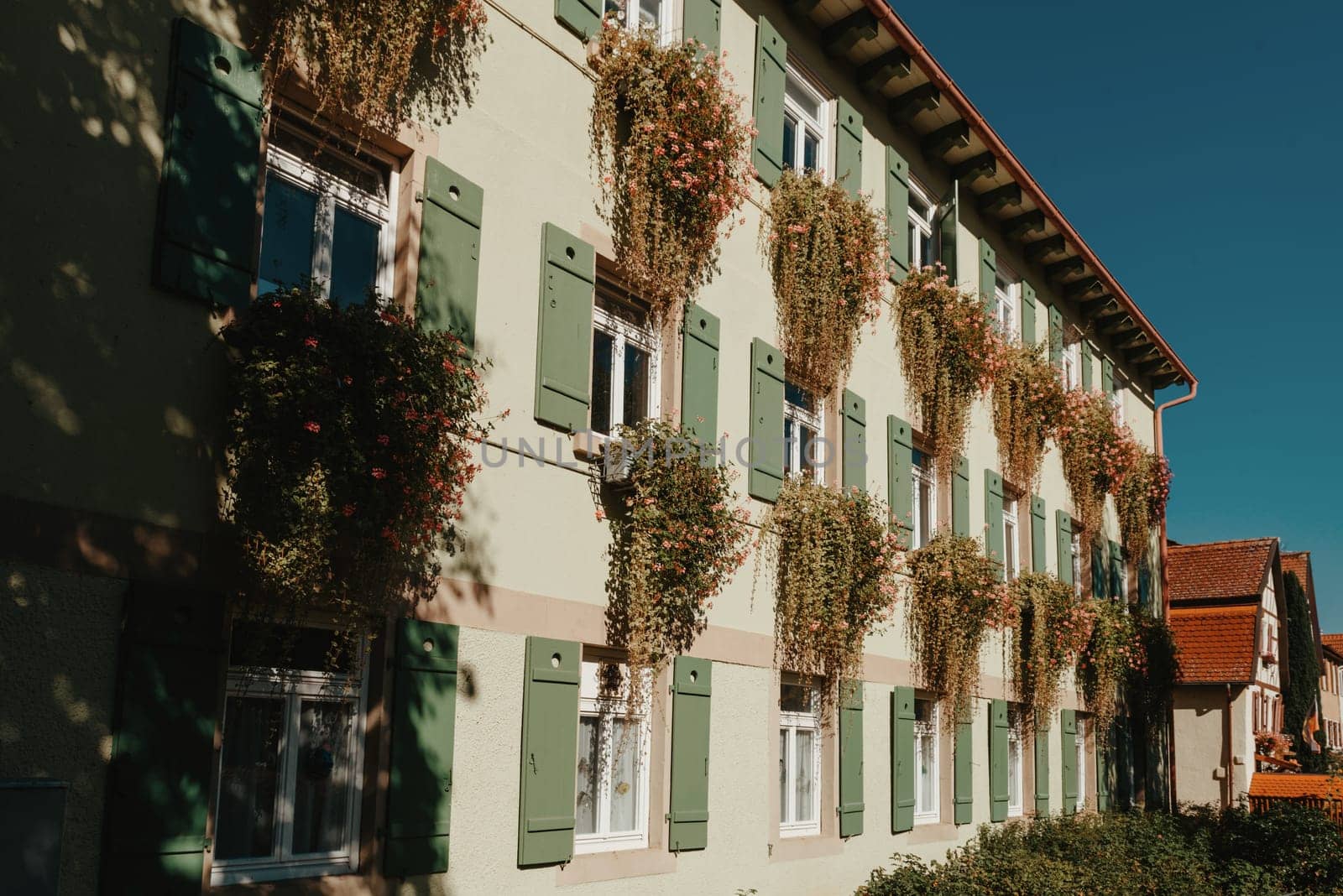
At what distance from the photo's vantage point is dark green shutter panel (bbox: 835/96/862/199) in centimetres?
1209

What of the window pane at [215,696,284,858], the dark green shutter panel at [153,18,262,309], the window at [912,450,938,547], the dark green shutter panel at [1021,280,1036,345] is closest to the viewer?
the dark green shutter panel at [153,18,262,309]

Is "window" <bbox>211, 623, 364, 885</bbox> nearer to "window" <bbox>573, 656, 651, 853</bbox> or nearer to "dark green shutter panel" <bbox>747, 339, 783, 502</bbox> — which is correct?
"window" <bbox>573, 656, 651, 853</bbox>

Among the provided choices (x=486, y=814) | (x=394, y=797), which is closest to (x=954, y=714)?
(x=486, y=814)

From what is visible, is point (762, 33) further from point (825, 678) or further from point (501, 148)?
point (825, 678)

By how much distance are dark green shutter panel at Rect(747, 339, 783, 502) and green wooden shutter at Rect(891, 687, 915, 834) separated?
2964 millimetres

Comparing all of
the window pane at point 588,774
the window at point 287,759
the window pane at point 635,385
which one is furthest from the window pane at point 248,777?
the window pane at point 635,385

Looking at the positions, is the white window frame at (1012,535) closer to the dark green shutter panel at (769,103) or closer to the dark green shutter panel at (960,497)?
the dark green shutter panel at (960,497)

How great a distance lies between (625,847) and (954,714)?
17.8ft

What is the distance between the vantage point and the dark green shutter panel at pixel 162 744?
519cm

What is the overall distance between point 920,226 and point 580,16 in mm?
6676

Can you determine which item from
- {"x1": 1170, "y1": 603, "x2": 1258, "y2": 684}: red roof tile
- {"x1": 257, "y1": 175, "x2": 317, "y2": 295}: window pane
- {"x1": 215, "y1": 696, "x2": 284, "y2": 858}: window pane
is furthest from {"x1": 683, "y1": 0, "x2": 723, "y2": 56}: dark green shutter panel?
{"x1": 1170, "y1": 603, "x2": 1258, "y2": 684}: red roof tile

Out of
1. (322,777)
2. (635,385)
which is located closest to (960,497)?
(635,385)

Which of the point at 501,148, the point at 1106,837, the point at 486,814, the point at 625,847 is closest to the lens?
the point at 486,814

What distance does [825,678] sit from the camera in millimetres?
10812
